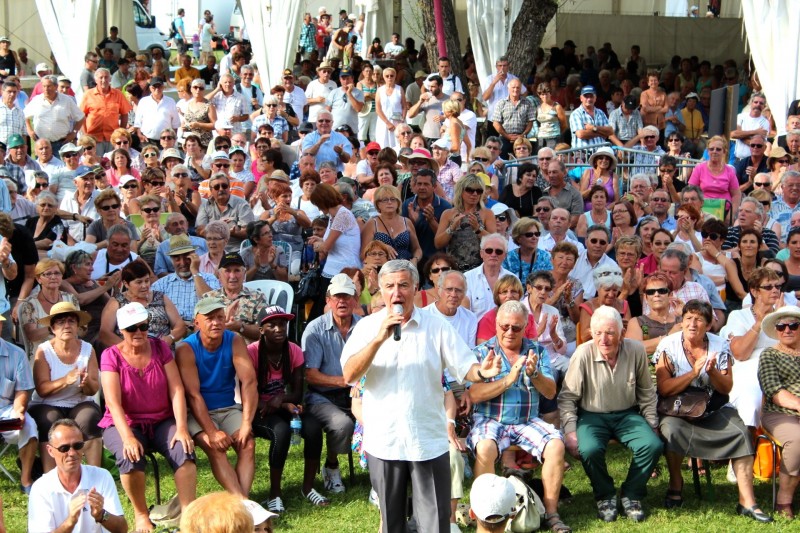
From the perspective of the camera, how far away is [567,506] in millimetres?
6746

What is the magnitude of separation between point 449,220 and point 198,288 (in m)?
2.11

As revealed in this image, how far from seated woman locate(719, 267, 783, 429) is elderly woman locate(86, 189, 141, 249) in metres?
4.59

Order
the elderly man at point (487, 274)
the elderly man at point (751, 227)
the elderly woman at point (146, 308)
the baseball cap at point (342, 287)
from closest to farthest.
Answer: the baseball cap at point (342, 287)
the elderly woman at point (146, 308)
the elderly man at point (487, 274)
the elderly man at point (751, 227)

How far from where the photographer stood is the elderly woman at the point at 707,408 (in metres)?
6.73

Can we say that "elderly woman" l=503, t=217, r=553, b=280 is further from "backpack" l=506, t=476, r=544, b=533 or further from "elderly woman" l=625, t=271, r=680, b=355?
"backpack" l=506, t=476, r=544, b=533

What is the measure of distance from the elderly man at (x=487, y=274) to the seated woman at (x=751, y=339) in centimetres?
161

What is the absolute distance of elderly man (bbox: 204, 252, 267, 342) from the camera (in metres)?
7.75

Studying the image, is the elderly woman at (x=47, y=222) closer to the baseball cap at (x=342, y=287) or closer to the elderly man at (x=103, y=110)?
the baseball cap at (x=342, y=287)

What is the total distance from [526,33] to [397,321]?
12.0 m

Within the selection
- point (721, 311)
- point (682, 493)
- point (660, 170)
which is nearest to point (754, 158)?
point (660, 170)

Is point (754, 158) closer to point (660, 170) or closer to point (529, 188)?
point (660, 170)

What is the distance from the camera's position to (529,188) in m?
10.5

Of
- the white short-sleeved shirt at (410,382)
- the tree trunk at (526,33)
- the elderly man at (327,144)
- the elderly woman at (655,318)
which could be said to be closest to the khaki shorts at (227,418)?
the white short-sleeved shirt at (410,382)

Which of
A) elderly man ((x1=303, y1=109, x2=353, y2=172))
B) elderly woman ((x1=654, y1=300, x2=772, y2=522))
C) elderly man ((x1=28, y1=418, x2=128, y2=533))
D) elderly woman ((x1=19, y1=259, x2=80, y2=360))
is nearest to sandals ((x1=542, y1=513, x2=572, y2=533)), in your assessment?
elderly woman ((x1=654, y1=300, x2=772, y2=522))
